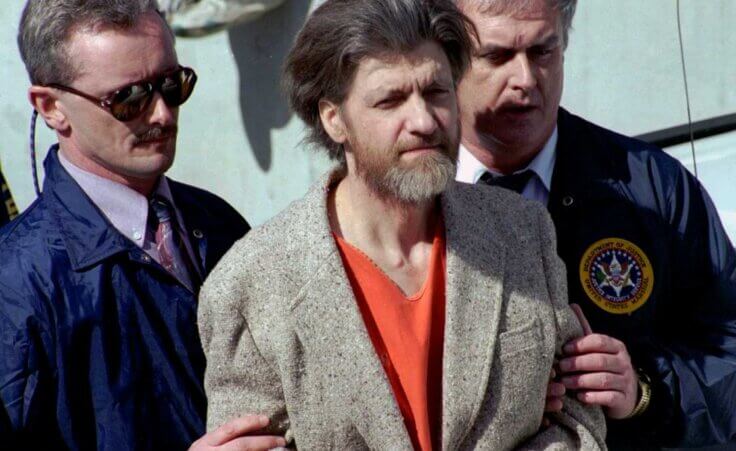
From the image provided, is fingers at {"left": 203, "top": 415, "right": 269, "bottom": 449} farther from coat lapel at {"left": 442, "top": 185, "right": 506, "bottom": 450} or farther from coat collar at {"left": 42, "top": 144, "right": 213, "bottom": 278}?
coat collar at {"left": 42, "top": 144, "right": 213, "bottom": 278}

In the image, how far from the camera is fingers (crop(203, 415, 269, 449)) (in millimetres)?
2402

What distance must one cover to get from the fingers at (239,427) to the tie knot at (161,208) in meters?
0.59

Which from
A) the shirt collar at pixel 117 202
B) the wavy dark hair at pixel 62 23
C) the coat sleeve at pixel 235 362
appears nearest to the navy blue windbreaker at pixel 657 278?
the coat sleeve at pixel 235 362

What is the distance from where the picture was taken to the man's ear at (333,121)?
2555 millimetres

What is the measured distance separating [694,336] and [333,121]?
95 cm

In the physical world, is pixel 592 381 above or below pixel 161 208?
below

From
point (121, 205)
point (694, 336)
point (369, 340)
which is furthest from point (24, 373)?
point (694, 336)

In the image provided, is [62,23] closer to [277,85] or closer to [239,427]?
[239,427]

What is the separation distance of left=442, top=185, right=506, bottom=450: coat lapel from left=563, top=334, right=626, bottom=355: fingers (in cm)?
16

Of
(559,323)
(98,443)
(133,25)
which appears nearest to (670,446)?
(559,323)

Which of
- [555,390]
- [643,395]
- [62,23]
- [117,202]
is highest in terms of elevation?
[62,23]

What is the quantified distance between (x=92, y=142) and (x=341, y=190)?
0.54 meters

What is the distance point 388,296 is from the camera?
8.07 feet

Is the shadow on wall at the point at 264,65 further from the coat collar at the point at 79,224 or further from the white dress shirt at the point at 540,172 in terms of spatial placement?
the coat collar at the point at 79,224
